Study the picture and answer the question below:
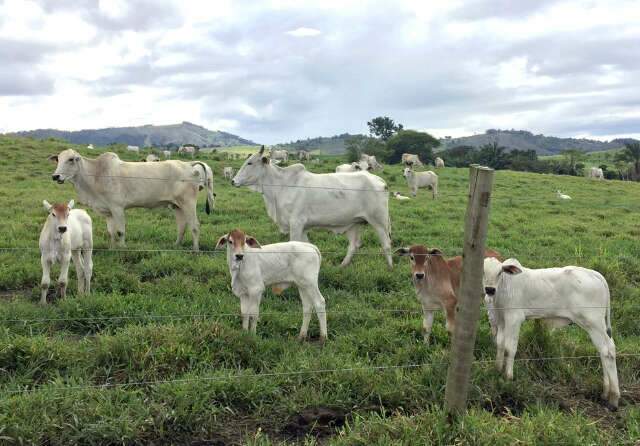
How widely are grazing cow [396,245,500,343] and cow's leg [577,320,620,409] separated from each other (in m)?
1.33

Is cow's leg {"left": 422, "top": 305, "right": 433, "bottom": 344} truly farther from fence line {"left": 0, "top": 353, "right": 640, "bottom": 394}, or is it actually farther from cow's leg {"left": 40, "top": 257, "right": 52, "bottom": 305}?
cow's leg {"left": 40, "top": 257, "right": 52, "bottom": 305}

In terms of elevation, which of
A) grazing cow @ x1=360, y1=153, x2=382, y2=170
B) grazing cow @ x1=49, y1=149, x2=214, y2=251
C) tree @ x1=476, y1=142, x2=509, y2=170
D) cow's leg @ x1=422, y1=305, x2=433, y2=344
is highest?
tree @ x1=476, y1=142, x2=509, y2=170

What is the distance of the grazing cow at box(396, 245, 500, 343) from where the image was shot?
641 centimetres

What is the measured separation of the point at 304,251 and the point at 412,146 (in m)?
56.8

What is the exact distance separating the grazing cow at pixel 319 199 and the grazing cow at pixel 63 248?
11.6 ft

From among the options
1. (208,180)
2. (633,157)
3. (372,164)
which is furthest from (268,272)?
(633,157)

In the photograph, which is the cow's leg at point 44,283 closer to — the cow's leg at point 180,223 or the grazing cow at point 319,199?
the cow's leg at point 180,223

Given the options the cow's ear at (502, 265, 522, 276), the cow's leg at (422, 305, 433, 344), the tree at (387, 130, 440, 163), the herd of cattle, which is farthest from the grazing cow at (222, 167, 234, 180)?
the tree at (387, 130, 440, 163)

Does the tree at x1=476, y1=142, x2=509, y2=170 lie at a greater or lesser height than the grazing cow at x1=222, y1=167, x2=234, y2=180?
greater

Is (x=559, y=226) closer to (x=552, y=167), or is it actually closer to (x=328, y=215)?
(x=328, y=215)

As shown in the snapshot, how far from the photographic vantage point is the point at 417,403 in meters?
5.03

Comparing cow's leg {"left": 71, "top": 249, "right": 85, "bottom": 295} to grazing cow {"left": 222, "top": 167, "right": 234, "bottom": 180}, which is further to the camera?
grazing cow {"left": 222, "top": 167, "right": 234, "bottom": 180}

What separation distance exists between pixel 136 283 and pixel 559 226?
11867 millimetres

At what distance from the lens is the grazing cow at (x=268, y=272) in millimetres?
6414
